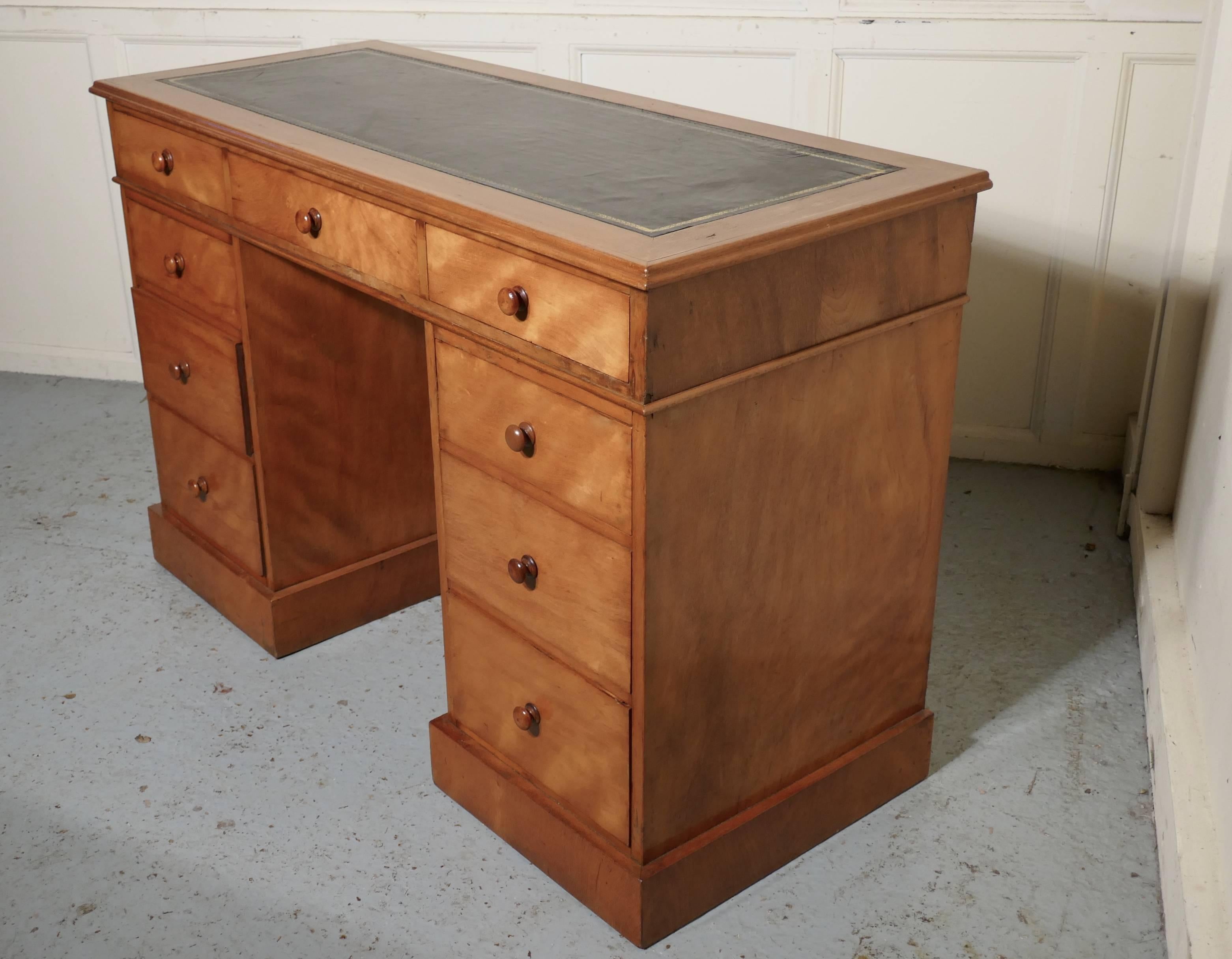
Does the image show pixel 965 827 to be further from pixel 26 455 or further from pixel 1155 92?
pixel 26 455

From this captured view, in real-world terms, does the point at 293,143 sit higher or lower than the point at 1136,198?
higher

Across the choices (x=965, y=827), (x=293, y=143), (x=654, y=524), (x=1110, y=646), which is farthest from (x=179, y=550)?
(x=1110, y=646)

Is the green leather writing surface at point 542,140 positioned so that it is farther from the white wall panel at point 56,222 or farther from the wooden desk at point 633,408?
the white wall panel at point 56,222

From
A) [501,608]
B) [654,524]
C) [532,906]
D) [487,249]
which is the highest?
[487,249]

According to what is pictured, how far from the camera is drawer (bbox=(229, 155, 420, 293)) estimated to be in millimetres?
1821

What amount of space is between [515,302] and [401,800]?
2.99ft

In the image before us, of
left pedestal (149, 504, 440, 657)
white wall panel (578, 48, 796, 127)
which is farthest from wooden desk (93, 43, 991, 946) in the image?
white wall panel (578, 48, 796, 127)

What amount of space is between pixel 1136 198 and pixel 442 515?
72.6 inches

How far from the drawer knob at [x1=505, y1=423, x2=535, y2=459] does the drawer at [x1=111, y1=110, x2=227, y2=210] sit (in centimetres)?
84

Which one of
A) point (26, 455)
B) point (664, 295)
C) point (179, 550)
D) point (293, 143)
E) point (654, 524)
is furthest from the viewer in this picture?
point (26, 455)

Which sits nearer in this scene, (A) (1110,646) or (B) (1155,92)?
(A) (1110,646)

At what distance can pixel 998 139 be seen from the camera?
2902mm

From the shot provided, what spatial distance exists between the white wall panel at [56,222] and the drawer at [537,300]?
2.18 m

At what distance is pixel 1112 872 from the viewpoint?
188 cm
